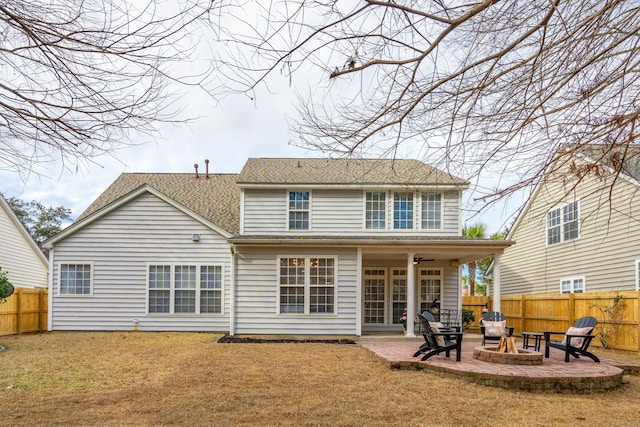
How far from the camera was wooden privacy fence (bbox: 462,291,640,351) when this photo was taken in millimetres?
12438

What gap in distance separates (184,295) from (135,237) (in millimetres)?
2442

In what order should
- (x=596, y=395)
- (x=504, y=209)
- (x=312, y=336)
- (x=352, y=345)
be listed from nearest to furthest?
(x=504, y=209) → (x=596, y=395) → (x=352, y=345) → (x=312, y=336)

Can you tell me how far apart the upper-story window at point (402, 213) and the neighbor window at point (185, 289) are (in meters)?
5.82

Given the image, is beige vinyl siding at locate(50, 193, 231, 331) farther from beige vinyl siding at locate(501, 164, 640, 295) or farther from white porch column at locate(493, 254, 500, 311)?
beige vinyl siding at locate(501, 164, 640, 295)

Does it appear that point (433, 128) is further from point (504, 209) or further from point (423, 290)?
point (423, 290)

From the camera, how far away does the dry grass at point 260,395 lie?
5973mm

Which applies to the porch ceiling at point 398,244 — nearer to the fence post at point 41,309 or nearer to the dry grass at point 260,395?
the dry grass at point 260,395

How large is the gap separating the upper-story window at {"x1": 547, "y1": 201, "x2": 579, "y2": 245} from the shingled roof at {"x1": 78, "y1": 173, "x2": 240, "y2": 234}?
11.3 metres

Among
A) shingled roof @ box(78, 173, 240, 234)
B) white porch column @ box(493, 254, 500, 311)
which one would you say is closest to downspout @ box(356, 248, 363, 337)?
white porch column @ box(493, 254, 500, 311)

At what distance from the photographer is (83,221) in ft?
52.5

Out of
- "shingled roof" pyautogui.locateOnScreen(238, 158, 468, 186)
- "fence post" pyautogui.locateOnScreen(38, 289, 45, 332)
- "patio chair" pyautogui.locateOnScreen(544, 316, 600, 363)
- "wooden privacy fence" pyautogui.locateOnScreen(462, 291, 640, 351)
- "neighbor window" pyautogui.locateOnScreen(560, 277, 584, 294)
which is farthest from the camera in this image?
"fence post" pyautogui.locateOnScreen(38, 289, 45, 332)

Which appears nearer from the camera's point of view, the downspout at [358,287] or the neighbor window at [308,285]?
the downspout at [358,287]

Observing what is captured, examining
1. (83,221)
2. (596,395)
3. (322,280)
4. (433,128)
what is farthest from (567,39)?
(83,221)

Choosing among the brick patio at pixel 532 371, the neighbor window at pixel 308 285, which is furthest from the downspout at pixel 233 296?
the brick patio at pixel 532 371
